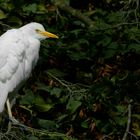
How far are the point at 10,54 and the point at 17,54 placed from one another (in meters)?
0.04

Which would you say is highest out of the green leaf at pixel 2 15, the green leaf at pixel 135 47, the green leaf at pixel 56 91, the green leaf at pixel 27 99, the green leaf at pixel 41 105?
the green leaf at pixel 135 47

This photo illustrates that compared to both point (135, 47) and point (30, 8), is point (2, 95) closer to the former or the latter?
point (30, 8)

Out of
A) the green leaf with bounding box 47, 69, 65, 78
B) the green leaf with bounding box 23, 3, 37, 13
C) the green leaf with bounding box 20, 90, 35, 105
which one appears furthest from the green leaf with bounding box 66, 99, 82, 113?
the green leaf with bounding box 23, 3, 37, 13

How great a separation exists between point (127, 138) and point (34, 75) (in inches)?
30.0

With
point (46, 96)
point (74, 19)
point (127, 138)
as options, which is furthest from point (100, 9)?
point (127, 138)

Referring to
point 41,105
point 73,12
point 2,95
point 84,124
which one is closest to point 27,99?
point 2,95

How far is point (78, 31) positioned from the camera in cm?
396

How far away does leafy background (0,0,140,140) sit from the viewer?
3693 millimetres

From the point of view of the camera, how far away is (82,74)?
4.36m

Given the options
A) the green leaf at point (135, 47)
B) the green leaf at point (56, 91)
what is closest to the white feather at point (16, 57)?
the green leaf at point (56, 91)

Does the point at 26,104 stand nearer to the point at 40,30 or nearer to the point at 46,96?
the point at 46,96

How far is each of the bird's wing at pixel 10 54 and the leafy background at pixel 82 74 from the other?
172 millimetres

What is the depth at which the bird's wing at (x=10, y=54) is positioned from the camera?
12.5 ft

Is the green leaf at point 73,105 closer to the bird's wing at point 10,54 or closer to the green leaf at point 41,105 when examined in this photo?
the green leaf at point 41,105
